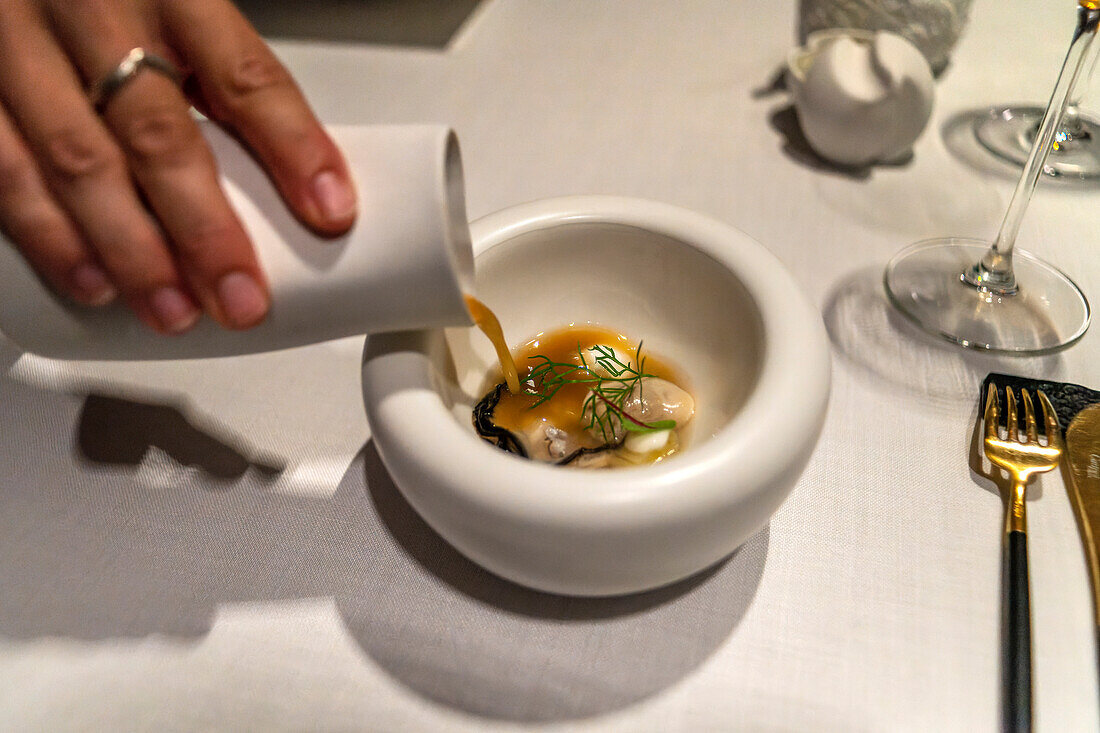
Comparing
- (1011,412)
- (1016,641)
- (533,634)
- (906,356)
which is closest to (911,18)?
(906,356)

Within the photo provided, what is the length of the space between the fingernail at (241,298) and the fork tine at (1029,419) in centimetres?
71

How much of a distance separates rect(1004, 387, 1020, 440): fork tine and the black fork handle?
11cm

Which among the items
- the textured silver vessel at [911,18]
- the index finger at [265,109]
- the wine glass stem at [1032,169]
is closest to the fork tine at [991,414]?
the wine glass stem at [1032,169]

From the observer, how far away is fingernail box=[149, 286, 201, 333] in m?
0.49

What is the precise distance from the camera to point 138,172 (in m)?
0.49

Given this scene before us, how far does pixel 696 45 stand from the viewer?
4.68 ft

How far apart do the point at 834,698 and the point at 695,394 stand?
30cm

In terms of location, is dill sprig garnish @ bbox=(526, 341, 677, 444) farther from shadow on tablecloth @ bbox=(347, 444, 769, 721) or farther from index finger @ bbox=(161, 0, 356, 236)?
index finger @ bbox=(161, 0, 356, 236)

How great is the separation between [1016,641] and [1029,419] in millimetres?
241

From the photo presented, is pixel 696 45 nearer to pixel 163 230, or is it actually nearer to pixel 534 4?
pixel 534 4

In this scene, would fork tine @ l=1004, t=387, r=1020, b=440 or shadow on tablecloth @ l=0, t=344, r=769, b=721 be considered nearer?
shadow on tablecloth @ l=0, t=344, r=769, b=721

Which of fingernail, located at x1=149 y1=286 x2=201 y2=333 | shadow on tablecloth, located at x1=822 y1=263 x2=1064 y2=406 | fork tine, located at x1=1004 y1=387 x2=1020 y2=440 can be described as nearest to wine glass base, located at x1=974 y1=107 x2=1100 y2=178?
shadow on tablecloth, located at x1=822 y1=263 x2=1064 y2=406

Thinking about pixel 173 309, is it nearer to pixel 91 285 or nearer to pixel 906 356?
pixel 91 285

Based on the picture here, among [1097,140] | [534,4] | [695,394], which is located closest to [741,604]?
[695,394]
